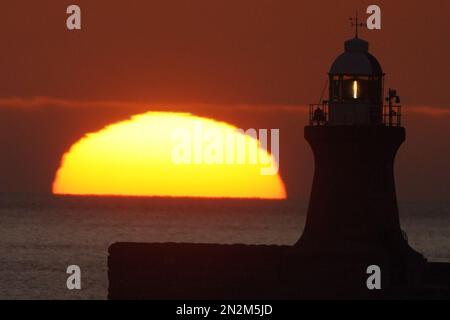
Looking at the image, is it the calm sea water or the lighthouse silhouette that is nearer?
the lighthouse silhouette

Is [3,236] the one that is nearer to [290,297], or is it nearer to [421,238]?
[421,238]

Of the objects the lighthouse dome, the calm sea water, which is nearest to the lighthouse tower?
the lighthouse dome

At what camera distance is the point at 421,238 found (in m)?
140

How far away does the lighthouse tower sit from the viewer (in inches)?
1791

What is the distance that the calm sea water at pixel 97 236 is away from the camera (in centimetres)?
9031

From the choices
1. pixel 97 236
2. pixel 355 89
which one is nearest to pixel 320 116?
pixel 355 89

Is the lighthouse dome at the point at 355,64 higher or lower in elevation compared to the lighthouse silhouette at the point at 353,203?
higher

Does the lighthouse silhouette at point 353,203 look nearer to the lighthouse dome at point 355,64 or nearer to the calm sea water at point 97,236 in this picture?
the lighthouse dome at point 355,64

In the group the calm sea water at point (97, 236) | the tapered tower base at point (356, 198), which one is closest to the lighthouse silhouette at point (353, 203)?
the tapered tower base at point (356, 198)

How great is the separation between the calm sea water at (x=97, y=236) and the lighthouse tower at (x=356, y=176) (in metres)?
35.2

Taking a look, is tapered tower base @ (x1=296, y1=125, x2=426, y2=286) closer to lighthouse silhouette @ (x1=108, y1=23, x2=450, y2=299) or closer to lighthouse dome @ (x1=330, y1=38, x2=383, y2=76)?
lighthouse silhouette @ (x1=108, y1=23, x2=450, y2=299)

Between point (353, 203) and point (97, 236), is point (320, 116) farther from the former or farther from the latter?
point (97, 236)

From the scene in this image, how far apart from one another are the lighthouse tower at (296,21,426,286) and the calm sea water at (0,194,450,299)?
35243mm
